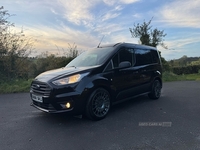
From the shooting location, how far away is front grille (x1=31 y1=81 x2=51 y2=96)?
11.3ft

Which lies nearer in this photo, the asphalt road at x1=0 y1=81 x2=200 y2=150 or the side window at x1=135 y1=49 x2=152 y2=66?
the asphalt road at x1=0 y1=81 x2=200 y2=150

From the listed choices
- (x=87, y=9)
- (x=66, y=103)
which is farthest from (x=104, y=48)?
(x=87, y=9)

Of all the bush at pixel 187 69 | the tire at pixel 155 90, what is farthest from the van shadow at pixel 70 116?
the bush at pixel 187 69

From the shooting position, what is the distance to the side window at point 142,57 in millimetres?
5070

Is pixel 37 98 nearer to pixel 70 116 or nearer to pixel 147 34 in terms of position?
pixel 70 116

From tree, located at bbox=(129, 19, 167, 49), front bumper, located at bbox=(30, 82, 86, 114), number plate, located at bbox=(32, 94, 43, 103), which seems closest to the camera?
front bumper, located at bbox=(30, 82, 86, 114)

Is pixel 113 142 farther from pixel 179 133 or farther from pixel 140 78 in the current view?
pixel 140 78

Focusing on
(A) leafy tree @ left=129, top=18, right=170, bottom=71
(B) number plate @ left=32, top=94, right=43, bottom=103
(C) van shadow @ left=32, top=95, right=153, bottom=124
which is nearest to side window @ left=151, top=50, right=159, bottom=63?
(C) van shadow @ left=32, top=95, right=153, bottom=124

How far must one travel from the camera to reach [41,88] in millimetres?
3617

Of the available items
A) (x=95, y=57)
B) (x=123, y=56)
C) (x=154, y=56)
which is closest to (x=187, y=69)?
(x=154, y=56)

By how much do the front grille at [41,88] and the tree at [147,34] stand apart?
15.6 m

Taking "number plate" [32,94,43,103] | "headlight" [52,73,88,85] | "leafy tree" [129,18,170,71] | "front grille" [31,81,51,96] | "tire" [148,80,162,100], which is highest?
"leafy tree" [129,18,170,71]

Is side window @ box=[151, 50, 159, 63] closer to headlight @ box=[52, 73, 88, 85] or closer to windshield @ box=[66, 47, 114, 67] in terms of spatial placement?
windshield @ box=[66, 47, 114, 67]

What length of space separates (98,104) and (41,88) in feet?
4.46
